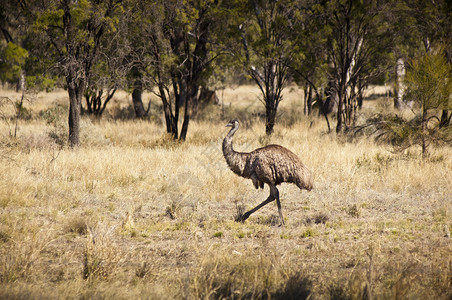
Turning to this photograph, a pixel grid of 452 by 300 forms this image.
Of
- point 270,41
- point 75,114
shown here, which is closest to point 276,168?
point 75,114

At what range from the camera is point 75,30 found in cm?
1184

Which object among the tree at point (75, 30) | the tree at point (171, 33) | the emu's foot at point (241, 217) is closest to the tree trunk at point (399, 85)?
the tree at point (171, 33)

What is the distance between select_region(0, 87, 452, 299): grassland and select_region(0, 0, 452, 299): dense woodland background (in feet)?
0.10

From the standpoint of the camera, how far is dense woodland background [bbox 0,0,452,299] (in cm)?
462

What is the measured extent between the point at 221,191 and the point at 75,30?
663cm

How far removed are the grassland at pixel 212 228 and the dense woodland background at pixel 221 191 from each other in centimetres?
3

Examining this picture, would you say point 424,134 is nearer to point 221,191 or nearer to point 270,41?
point 221,191

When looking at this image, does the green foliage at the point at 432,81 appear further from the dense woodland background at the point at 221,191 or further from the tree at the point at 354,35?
the tree at the point at 354,35

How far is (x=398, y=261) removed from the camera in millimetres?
5230

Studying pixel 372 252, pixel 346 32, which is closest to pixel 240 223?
pixel 372 252

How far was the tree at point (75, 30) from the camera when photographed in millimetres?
11180

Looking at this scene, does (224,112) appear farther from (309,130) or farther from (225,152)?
(225,152)

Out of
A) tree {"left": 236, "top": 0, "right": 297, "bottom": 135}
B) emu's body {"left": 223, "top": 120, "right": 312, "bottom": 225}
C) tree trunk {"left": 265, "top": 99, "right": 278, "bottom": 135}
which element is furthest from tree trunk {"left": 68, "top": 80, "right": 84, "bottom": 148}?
emu's body {"left": 223, "top": 120, "right": 312, "bottom": 225}

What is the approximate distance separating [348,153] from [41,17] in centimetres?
858
